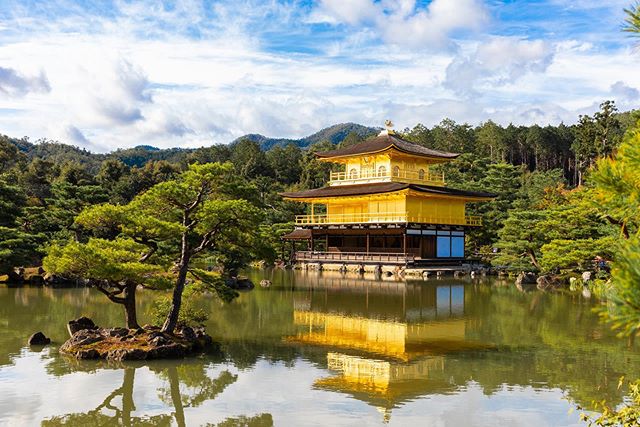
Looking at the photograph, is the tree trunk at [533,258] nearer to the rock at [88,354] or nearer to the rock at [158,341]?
the rock at [158,341]

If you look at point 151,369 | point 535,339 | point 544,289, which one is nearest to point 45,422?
point 151,369

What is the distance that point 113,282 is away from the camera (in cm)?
1272

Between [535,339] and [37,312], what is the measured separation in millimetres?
14090

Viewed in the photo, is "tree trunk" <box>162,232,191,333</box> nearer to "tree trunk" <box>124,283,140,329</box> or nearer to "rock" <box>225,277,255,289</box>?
"tree trunk" <box>124,283,140,329</box>

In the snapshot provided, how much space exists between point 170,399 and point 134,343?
302 cm

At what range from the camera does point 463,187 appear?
43.1 m

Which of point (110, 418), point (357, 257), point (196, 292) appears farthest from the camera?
point (357, 257)

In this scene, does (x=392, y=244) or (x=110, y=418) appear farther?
(x=392, y=244)

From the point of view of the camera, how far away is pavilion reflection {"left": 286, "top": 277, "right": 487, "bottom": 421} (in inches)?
401

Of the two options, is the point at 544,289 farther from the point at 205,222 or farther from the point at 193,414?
the point at 193,414

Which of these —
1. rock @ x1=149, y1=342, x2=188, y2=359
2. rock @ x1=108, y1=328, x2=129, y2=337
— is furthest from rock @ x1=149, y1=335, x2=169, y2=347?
rock @ x1=108, y1=328, x2=129, y2=337

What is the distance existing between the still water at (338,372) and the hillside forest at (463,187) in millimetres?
2443

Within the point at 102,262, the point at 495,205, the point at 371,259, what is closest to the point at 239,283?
the point at 371,259

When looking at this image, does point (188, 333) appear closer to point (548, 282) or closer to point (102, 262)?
point (102, 262)
